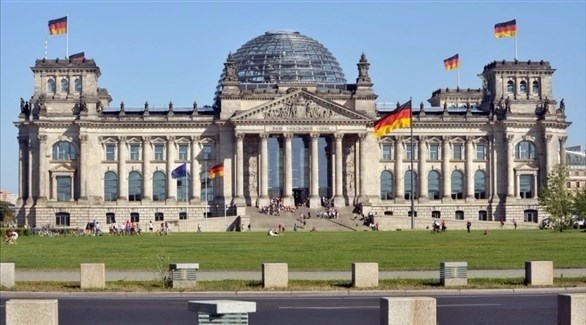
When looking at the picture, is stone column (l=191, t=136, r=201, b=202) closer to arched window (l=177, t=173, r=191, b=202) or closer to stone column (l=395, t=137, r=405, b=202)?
arched window (l=177, t=173, r=191, b=202)

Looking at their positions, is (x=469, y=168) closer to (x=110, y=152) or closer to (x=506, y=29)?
(x=506, y=29)

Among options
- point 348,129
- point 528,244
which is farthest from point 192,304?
point 348,129

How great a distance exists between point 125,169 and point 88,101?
32.9ft

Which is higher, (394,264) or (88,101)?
(88,101)

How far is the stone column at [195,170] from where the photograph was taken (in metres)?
155

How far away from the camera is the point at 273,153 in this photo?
518 ft

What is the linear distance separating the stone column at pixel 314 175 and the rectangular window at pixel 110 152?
2609 cm

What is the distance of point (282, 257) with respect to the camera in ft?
195

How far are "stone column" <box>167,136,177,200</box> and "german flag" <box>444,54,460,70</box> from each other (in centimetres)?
4105

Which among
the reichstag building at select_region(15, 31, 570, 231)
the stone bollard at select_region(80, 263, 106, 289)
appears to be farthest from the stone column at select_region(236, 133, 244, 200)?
the stone bollard at select_region(80, 263, 106, 289)

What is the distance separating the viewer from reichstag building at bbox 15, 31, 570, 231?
497ft

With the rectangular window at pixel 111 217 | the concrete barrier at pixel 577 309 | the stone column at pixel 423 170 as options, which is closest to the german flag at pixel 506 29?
the stone column at pixel 423 170

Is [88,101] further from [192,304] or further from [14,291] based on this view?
[192,304]

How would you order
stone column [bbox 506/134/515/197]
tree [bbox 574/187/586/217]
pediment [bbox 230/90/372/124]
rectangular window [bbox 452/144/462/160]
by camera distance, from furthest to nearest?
rectangular window [bbox 452/144/462/160]
stone column [bbox 506/134/515/197]
pediment [bbox 230/90/372/124]
tree [bbox 574/187/586/217]
